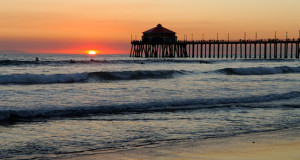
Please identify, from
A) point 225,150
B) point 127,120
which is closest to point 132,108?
point 127,120

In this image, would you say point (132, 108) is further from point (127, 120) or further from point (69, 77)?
point (69, 77)

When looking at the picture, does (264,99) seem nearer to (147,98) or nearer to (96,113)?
(147,98)

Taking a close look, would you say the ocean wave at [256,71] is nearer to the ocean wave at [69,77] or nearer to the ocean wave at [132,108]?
the ocean wave at [69,77]

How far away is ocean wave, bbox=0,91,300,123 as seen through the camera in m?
11.1

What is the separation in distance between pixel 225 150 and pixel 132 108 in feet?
20.1

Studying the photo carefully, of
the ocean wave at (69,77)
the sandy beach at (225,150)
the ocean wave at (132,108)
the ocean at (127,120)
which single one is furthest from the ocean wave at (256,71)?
the sandy beach at (225,150)

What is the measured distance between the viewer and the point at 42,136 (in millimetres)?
8422

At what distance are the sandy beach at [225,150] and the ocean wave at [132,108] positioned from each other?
14.7ft

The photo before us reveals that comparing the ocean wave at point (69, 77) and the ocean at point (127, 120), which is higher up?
the ocean at point (127, 120)

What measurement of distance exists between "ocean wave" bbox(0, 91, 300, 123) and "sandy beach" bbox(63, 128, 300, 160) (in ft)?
14.7

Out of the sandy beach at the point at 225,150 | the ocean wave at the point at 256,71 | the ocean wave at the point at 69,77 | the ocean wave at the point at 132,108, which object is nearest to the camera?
the sandy beach at the point at 225,150

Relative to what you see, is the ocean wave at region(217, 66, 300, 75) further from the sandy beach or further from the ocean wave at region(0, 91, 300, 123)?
the sandy beach

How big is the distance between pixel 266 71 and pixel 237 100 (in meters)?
27.6

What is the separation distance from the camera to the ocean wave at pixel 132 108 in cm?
1113
